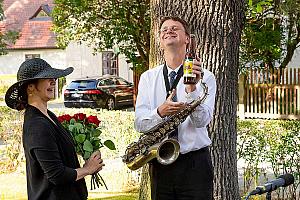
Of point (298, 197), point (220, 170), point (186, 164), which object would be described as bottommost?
point (298, 197)

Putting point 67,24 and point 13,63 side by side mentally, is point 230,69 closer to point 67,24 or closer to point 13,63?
point 67,24

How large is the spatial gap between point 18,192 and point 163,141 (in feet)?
17.5

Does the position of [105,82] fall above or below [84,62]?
below

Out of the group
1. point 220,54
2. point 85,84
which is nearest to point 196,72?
point 220,54

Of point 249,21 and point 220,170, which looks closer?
point 220,170

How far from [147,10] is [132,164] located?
42.6 feet

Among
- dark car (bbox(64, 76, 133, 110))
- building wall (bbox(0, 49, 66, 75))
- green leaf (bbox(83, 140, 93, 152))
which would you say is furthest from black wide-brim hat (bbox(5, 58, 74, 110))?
building wall (bbox(0, 49, 66, 75))

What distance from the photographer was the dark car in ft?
75.3

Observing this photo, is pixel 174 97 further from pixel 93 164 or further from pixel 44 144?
pixel 44 144

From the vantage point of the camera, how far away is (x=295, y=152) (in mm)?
7090

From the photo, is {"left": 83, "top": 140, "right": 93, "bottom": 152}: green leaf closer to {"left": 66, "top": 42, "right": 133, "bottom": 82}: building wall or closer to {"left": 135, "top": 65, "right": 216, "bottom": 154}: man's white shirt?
{"left": 135, "top": 65, "right": 216, "bottom": 154}: man's white shirt

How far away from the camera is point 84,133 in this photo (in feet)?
12.0

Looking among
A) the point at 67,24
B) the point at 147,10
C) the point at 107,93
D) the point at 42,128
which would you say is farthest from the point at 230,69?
the point at 107,93

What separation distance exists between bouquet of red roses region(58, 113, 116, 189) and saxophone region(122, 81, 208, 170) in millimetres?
284
